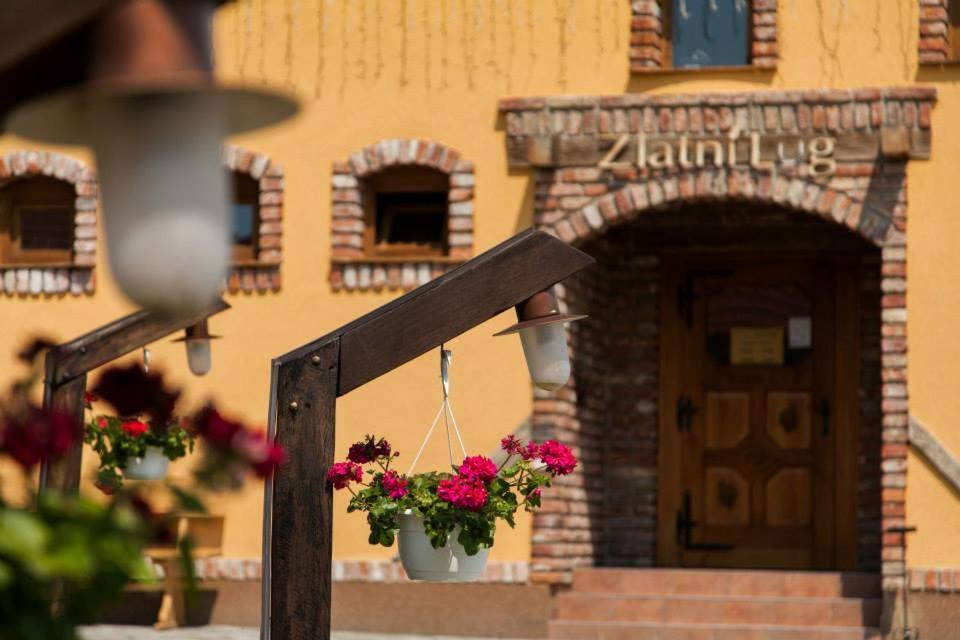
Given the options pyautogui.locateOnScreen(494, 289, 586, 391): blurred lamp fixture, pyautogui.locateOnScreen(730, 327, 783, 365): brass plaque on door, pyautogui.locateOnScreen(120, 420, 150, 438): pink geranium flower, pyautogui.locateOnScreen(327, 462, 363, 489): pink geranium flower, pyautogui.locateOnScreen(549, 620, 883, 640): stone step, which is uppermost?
pyautogui.locateOnScreen(730, 327, 783, 365): brass plaque on door

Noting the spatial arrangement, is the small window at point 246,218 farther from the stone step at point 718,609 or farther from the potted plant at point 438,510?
the potted plant at point 438,510

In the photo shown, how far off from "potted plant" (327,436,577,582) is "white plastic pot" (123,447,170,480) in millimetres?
1689

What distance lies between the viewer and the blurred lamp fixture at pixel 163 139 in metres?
2.04

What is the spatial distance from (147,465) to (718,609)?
4.14 m

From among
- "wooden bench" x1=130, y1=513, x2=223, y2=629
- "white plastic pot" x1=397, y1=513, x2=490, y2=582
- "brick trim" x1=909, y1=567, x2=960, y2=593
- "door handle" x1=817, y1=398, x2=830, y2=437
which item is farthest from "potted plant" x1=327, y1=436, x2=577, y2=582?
"door handle" x1=817, y1=398, x2=830, y2=437

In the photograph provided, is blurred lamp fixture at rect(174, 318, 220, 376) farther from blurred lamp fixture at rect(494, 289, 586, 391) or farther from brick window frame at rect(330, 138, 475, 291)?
blurred lamp fixture at rect(494, 289, 586, 391)

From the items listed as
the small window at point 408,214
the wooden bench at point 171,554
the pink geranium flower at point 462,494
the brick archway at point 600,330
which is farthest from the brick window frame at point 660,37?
the pink geranium flower at point 462,494

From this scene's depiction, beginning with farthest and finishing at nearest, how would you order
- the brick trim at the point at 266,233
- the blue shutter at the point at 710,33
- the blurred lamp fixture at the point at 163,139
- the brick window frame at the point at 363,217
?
1. the brick trim at the point at 266,233
2. the brick window frame at the point at 363,217
3. the blue shutter at the point at 710,33
4. the blurred lamp fixture at the point at 163,139

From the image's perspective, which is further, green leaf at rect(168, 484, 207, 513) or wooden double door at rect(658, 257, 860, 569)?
wooden double door at rect(658, 257, 860, 569)

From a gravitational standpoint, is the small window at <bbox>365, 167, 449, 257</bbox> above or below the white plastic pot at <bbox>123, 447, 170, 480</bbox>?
above

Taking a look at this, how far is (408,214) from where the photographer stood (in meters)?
11.7

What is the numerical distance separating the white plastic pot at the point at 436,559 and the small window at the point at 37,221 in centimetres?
621

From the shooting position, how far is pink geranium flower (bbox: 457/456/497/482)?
6.52 meters

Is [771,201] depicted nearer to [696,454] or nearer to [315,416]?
[696,454]
